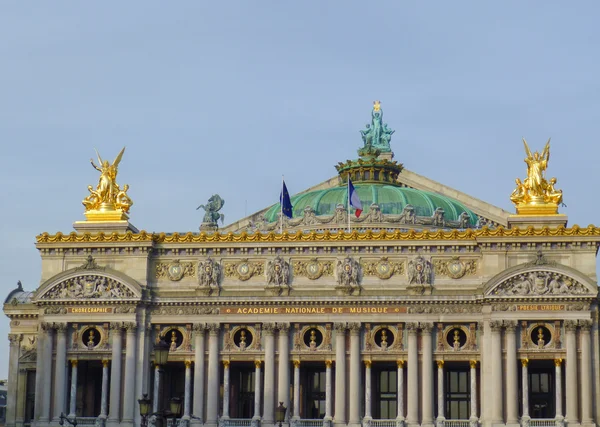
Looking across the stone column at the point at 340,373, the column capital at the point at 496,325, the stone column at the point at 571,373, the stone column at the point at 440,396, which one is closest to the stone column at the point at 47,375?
the stone column at the point at 340,373

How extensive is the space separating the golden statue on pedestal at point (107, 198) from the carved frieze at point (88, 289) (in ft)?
14.0

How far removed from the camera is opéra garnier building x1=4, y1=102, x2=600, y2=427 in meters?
69.1

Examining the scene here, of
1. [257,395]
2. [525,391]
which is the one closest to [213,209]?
[257,395]

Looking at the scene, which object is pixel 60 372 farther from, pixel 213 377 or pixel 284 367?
pixel 284 367

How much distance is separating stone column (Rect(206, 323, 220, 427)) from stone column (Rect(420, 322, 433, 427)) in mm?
11655

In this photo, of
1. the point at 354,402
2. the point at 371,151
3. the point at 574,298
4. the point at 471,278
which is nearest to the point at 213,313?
the point at 354,402

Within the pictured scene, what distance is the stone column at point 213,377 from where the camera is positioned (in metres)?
71.1

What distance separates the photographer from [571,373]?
67.9 m

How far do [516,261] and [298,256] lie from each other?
12400 mm

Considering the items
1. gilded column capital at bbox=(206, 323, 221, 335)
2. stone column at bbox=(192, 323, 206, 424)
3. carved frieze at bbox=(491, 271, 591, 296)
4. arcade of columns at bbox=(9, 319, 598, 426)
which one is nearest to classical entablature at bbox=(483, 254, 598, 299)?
carved frieze at bbox=(491, 271, 591, 296)

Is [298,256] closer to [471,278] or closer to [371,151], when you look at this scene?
[471,278]

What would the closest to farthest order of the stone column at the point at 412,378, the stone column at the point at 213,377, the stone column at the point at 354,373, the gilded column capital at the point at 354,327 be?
1. the stone column at the point at 412,378
2. the stone column at the point at 354,373
3. the gilded column capital at the point at 354,327
4. the stone column at the point at 213,377

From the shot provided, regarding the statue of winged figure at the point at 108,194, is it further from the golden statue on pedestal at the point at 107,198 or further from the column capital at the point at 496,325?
the column capital at the point at 496,325

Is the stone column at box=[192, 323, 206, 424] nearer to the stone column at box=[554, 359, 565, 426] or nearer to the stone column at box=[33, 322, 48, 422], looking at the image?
the stone column at box=[33, 322, 48, 422]
